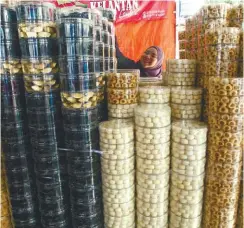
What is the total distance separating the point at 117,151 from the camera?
3.27 ft

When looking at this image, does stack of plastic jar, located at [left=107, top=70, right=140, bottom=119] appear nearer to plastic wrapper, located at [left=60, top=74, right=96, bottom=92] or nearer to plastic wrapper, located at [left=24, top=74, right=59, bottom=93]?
plastic wrapper, located at [left=60, top=74, right=96, bottom=92]

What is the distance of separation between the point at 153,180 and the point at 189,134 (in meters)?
0.24

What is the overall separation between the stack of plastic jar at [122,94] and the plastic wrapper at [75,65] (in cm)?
15

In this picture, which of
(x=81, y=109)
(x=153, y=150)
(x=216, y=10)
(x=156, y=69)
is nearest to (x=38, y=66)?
(x=81, y=109)

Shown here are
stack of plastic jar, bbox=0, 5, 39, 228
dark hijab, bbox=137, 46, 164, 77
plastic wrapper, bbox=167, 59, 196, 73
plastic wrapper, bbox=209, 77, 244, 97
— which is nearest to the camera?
plastic wrapper, bbox=209, 77, 244, 97

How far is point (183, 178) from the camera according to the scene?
1.01m

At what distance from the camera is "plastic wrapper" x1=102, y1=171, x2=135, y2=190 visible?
3.37ft


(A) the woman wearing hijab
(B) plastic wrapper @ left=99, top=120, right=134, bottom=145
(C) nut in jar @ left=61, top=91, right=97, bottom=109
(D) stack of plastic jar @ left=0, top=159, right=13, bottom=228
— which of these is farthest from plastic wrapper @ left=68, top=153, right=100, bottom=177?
(A) the woman wearing hijab

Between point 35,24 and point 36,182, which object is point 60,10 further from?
point 36,182

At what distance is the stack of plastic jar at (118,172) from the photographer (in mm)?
993

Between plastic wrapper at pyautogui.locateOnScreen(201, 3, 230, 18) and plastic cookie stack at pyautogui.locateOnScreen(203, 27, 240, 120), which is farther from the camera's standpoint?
plastic wrapper at pyautogui.locateOnScreen(201, 3, 230, 18)

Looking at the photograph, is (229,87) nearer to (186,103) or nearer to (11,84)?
(186,103)

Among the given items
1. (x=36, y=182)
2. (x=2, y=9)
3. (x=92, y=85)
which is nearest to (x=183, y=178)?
(x=92, y=85)

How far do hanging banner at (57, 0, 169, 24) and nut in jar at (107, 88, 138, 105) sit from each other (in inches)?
74.7
